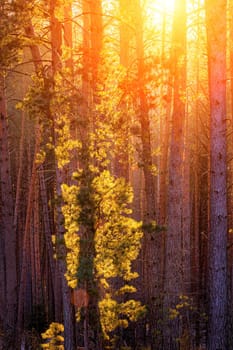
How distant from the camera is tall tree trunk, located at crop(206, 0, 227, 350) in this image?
8805 mm

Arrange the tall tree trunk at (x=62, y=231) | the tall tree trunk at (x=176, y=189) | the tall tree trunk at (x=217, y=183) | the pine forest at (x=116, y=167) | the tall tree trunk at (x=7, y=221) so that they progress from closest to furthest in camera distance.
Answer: the pine forest at (x=116, y=167) → the tall tree trunk at (x=217, y=183) → the tall tree trunk at (x=176, y=189) → the tall tree trunk at (x=62, y=231) → the tall tree trunk at (x=7, y=221)

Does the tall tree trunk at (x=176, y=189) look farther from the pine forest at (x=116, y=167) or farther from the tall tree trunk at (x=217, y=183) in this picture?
the tall tree trunk at (x=217, y=183)

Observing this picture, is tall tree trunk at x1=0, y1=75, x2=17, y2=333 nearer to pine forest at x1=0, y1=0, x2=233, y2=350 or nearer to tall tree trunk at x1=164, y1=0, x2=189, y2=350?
pine forest at x1=0, y1=0, x2=233, y2=350

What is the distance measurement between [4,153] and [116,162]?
3.32 meters

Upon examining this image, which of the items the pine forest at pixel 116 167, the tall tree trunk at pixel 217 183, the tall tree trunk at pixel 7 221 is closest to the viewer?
the pine forest at pixel 116 167

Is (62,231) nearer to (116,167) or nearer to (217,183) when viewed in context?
(116,167)

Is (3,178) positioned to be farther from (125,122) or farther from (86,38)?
(125,122)

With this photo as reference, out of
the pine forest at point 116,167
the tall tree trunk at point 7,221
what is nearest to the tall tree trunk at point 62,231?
the pine forest at point 116,167

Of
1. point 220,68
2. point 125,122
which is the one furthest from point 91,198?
point 220,68

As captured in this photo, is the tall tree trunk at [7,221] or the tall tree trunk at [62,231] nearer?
the tall tree trunk at [62,231]

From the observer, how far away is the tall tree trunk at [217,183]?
28.9 feet

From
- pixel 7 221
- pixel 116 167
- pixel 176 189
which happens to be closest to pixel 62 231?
pixel 116 167

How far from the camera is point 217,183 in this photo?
28.9 ft

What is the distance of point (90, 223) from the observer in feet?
23.1
